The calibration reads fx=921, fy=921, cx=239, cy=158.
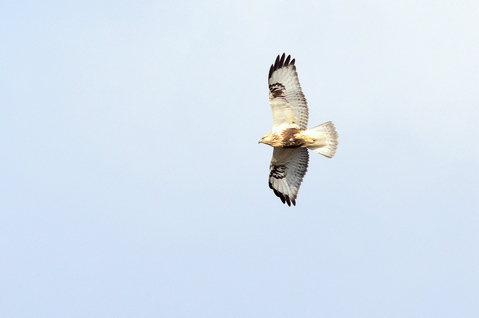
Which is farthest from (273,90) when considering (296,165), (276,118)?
(296,165)

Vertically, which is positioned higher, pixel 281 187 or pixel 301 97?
pixel 301 97

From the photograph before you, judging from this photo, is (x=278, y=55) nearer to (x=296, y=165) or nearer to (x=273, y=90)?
(x=273, y=90)

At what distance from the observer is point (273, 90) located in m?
18.5

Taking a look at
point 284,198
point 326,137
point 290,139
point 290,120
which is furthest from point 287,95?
point 284,198

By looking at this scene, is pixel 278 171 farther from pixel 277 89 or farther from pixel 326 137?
pixel 277 89

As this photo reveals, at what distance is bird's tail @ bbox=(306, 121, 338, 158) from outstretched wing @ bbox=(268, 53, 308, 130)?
236 millimetres

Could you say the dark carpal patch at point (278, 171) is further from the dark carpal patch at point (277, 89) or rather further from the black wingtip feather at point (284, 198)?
the dark carpal patch at point (277, 89)

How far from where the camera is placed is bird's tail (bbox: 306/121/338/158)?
60.9 ft

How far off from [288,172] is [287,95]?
1850 mm

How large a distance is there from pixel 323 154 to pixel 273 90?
1.65 metres

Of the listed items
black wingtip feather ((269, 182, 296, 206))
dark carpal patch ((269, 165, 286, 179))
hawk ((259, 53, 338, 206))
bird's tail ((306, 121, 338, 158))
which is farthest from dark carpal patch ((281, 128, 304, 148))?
black wingtip feather ((269, 182, 296, 206))

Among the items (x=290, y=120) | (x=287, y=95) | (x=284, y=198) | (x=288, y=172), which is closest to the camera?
(x=287, y=95)

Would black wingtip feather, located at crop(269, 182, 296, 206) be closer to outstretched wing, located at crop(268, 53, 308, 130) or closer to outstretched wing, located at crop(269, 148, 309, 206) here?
outstretched wing, located at crop(269, 148, 309, 206)

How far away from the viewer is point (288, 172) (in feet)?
63.7
